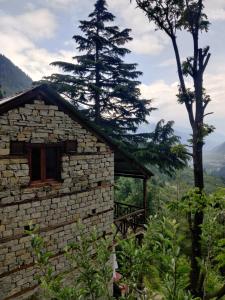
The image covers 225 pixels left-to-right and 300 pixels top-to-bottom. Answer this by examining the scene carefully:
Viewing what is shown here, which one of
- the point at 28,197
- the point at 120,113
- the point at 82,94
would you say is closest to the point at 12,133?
the point at 28,197

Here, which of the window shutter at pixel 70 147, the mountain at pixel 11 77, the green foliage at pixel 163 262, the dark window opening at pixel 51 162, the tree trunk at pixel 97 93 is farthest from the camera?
the mountain at pixel 11 77

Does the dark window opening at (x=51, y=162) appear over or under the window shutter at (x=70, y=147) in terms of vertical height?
under

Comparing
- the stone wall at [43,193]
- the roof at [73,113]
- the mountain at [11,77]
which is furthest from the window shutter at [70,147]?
the mountain at [11,77]

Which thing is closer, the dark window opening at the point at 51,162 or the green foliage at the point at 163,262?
the green foliage at the point at 163,262

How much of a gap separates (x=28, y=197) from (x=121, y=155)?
4.65 metres

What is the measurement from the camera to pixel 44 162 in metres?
9.07

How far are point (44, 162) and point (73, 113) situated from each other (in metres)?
1.79

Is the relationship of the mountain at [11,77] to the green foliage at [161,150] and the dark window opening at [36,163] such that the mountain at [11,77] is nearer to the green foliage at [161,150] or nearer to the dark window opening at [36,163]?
the green foliage at [161,150]

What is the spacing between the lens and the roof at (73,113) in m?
8.00

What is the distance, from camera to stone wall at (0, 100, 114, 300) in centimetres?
804

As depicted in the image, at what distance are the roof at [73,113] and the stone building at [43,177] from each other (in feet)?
0.09

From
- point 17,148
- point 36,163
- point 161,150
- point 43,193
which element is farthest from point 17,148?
point 161,150

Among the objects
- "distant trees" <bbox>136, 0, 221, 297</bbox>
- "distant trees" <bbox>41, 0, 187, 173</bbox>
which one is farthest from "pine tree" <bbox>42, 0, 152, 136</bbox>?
"distant trees" <bbox>136, 0, 221, 297</bbox>

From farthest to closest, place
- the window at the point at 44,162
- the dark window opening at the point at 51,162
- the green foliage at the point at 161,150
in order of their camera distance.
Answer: the green foliage at the point at 161,150
the dark window opening at the point at 51,162
the window at the point at 44,162
